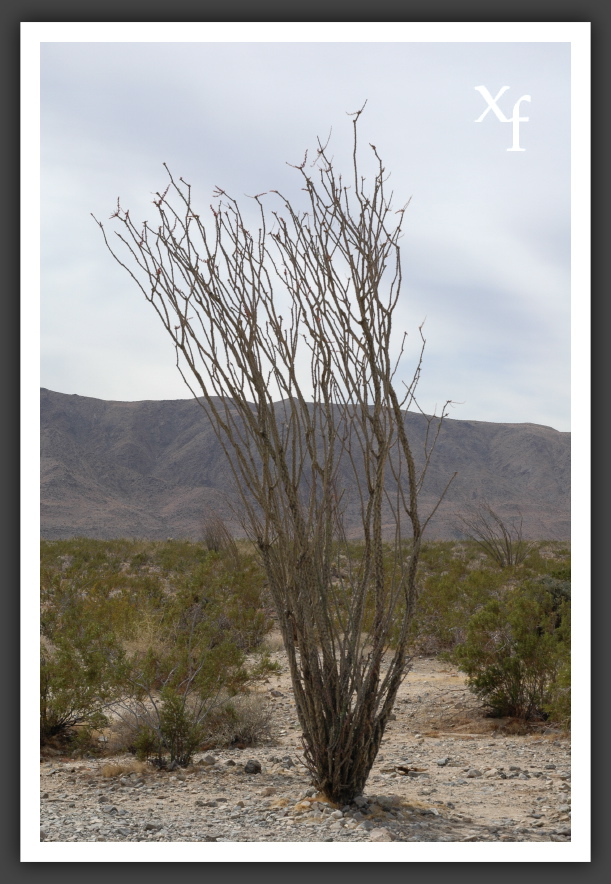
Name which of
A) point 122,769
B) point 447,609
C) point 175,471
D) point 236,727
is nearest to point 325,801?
point 122,769

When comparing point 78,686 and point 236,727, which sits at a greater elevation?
point 78,686

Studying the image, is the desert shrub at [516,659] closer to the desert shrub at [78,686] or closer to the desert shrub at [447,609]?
the desert shrub at [447,609]

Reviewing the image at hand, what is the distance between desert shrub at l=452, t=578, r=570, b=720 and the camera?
6.53m

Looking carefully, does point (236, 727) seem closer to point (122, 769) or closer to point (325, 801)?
point (122, 769)

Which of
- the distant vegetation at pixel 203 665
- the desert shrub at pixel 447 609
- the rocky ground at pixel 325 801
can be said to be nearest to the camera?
the rocky ground at pixel 325 801

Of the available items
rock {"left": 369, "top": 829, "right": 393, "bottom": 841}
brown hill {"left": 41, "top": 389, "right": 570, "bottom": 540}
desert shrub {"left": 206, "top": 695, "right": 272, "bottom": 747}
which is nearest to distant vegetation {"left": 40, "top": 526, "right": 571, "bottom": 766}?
desert shrub {"left": 206, "top": 695, "right": 272, "bottom": 747}

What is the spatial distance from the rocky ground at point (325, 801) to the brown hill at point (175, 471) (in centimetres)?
4331

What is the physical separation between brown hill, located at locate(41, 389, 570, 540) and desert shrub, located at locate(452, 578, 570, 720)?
41.9 metres

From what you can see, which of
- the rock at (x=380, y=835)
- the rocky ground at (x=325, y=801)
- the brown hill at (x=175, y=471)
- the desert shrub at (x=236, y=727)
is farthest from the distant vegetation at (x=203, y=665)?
the brown hill at (x=175, y=471)

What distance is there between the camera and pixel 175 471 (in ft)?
216

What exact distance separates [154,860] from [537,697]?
4.55 metres

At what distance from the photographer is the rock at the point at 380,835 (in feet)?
10.9

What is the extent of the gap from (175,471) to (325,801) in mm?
63089

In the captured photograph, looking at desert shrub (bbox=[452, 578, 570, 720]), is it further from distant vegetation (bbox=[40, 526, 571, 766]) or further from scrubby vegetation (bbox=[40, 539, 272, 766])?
scrubby vegetation (bbox=[40, 539, 272, 766])
